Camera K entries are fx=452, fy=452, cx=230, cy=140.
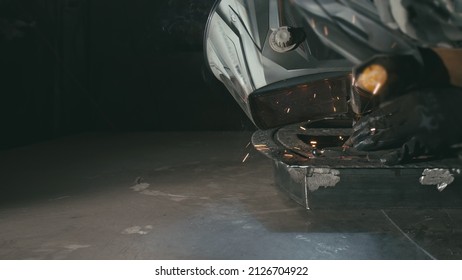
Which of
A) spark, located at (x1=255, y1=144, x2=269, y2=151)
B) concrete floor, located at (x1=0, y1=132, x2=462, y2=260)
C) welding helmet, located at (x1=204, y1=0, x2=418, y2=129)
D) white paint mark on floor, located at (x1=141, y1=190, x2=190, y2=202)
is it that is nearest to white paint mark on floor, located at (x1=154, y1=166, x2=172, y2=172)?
concrete floor, located at (x1=0, y1=132, x2=462, y2=260)

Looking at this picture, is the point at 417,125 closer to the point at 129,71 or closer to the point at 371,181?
the point at 371,181

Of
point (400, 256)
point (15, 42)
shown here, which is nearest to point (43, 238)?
point (400, 256)

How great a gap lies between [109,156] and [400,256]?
6.73ft

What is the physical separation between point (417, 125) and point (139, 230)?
0.96 m

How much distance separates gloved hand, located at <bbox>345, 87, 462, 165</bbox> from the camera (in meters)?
1.33

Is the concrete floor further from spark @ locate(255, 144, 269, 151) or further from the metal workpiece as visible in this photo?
spark @ locate(255, 144, 269, 151)

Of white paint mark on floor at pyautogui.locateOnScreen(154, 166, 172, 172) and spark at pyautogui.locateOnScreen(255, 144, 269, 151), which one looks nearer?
spark at pyautogui.locateOnScreen(255, 144, 269, 151)

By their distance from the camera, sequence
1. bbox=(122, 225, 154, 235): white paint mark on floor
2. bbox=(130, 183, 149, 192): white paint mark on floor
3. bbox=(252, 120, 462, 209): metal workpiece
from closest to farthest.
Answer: bbox=(122, 225, 154, 235): white paint mark on floor → bbox=(252, 120, 462, 209): metal workpiece → bbox=(130, 183, 149, 192): white paint mark on floor

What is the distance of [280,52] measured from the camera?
150 cm
